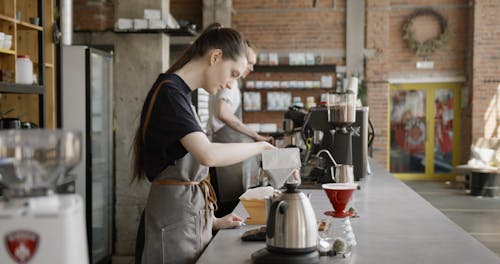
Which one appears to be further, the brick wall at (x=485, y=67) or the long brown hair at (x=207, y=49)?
the brick wall at (x=485, y=67)

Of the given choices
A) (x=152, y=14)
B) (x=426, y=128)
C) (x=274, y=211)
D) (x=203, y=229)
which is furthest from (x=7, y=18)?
(x=426, y=128)

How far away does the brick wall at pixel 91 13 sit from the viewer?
1174cm

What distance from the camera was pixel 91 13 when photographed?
11766 millimetres

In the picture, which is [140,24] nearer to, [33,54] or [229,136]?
[33,54]

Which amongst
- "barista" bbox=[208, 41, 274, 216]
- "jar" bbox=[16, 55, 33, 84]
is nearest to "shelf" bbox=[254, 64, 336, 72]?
"barista" bbox=[208, 41, 274, 216]

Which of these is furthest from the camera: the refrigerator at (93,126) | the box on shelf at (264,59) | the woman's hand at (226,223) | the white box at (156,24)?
the box on shelf at (264,59)

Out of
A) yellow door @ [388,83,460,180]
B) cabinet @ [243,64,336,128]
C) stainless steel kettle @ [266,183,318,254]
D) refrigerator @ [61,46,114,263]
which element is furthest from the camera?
yellow door @ [388,83,460,180]

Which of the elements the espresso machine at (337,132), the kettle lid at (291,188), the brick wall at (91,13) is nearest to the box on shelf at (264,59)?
the brick wall at (91,13)

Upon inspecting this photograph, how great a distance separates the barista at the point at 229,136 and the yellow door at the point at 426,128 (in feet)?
Answer: 26.6

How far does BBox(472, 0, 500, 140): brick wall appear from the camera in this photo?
11508 millimetres

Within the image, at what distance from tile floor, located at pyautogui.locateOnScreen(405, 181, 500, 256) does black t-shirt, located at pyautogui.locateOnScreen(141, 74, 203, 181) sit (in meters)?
5.07

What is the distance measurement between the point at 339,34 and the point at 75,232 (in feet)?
37.4

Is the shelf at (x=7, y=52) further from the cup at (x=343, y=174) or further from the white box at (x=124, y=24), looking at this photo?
the cup at (x=343, y=174)

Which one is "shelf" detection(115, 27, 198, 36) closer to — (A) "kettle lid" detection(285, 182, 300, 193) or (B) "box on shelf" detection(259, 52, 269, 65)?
(A) "kettle lid" detection(285, 182, 300, 193)
